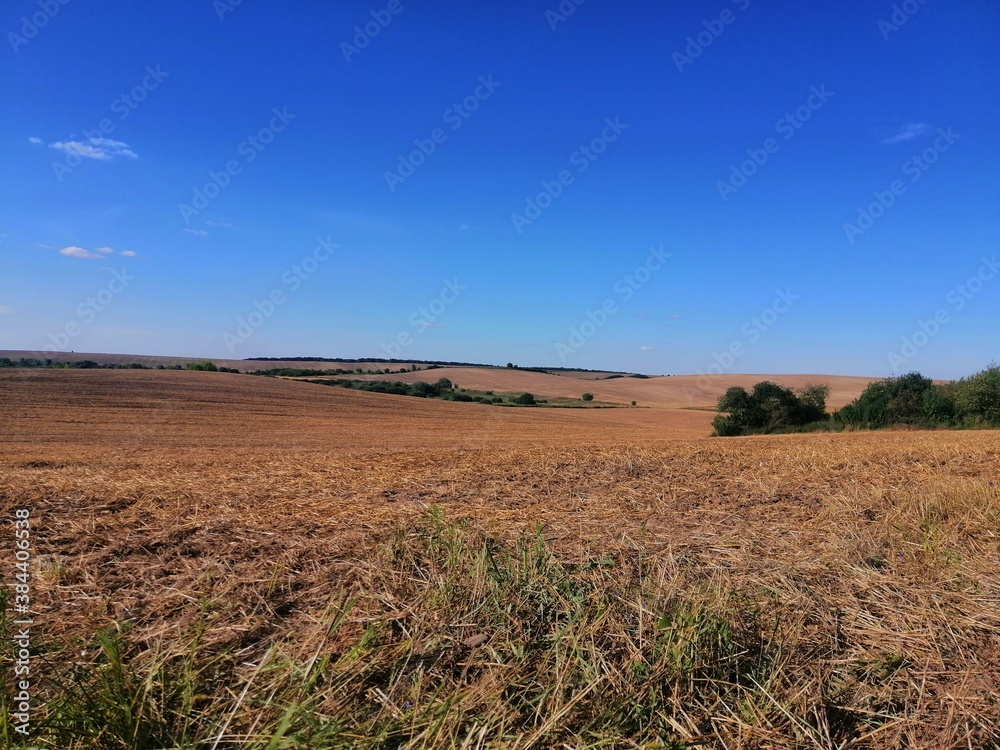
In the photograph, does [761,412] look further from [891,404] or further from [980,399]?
[980,399]

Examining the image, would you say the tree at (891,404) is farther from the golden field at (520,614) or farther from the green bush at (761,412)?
the golden field at (520,614)

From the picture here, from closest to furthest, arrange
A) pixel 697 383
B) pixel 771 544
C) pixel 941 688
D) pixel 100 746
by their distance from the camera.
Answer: pixel 100 746, pixel 941 688, pixel 771 544, pixel 697 383

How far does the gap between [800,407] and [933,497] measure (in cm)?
3348

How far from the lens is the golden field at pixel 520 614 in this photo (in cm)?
225

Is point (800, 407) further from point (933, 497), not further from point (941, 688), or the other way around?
point (941, 688)

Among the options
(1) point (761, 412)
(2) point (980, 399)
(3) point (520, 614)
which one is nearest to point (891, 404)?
(2) point (980, 399)

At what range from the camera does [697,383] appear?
80500 millimetres

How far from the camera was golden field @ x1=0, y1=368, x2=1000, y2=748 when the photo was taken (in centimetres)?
225

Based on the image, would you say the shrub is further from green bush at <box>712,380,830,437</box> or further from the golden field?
the golden field

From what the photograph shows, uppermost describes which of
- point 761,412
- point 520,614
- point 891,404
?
point 891,404

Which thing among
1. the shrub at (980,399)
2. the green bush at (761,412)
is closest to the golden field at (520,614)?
the shrub at (980,399)

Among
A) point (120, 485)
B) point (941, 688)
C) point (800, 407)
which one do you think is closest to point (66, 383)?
point (120, 485)

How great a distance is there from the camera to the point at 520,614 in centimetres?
289

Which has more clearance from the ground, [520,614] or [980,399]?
[980,399]
